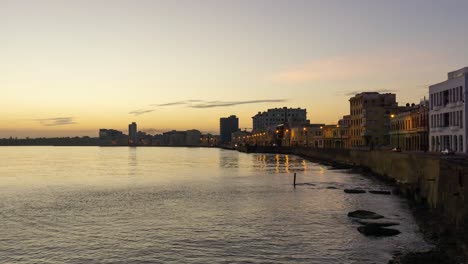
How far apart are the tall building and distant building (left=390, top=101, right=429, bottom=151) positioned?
59.0 feet

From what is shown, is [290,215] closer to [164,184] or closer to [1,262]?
[1,262]

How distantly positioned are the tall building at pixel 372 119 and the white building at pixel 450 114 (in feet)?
206

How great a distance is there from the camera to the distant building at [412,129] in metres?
109

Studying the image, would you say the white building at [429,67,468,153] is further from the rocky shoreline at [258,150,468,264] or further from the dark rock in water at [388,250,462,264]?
the dark rock in water at [388,250,462,264]

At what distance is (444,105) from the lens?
8706 cm

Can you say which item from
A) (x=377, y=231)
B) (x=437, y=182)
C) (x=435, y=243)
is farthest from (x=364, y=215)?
(x=435, y=243)

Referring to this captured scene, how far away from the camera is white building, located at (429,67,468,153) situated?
257 feet

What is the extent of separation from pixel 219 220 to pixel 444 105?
5729 cm

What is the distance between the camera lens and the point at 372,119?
540 ft

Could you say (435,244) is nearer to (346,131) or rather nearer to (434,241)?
(434,241)

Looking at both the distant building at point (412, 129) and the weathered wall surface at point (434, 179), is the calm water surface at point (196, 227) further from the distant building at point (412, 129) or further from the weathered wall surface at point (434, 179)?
the distant building at point (412, 129)

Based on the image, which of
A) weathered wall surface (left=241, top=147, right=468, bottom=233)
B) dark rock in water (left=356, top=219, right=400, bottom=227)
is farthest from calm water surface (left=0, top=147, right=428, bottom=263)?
weathered wall surface (left=241, top=147, right=468, bottom=233)

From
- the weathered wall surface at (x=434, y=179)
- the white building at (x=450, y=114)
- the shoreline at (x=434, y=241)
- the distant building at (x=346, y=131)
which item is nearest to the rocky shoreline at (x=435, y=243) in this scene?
the shoreline at (x=434, y=241)

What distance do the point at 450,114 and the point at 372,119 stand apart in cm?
8120
